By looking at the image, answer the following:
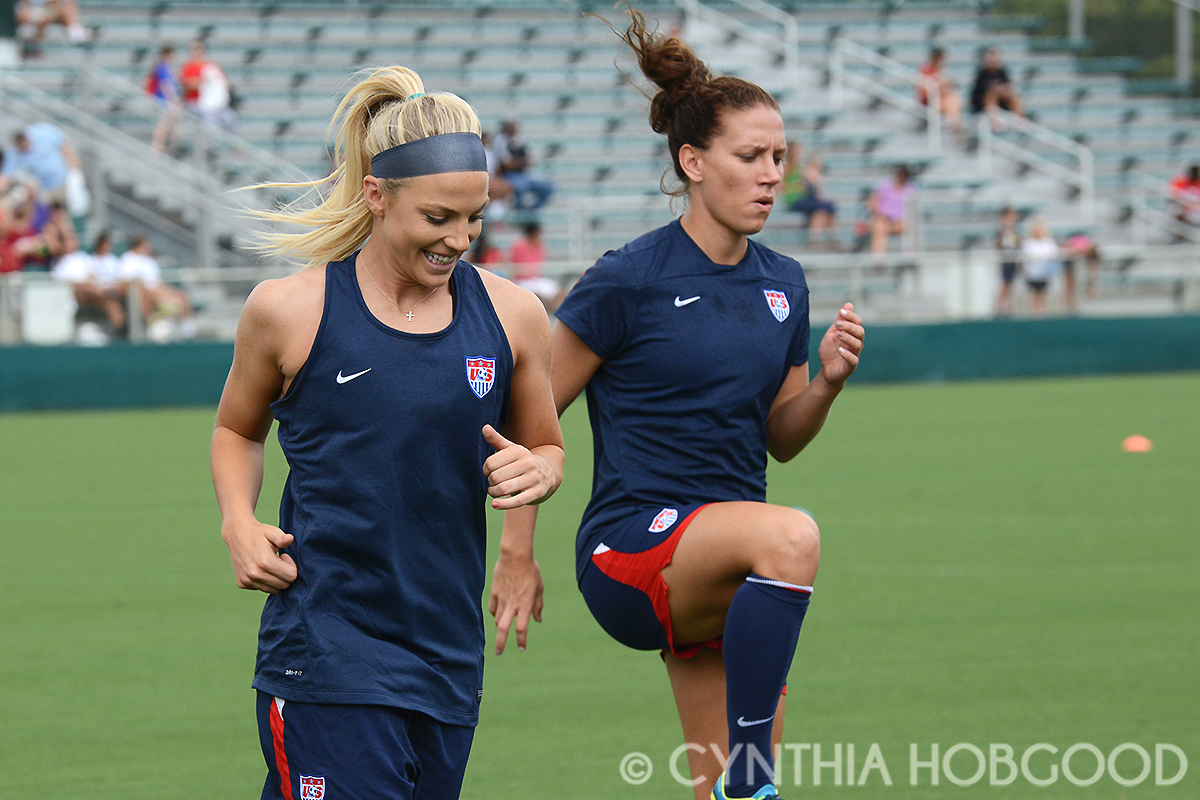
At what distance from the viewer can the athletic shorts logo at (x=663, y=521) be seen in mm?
3928

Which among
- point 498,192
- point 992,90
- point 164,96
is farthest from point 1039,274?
point 164,96

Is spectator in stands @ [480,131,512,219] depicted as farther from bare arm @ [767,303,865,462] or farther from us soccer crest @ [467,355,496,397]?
us soccer crest @ [467,355,496,397]

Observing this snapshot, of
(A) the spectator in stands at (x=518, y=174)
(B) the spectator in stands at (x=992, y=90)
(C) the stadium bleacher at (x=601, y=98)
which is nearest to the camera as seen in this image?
(A) the spectator in stands at (x=518, y=174)

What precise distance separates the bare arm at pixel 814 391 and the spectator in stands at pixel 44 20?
2062 cm

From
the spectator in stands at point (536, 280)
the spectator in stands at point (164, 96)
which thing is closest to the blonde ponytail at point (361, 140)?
the spectator in stands at point (536, 280)

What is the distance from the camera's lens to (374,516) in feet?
9.87

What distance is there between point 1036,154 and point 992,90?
1.42 meters

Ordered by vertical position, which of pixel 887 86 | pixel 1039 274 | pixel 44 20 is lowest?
pixel 1039 274

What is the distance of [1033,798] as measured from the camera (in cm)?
446

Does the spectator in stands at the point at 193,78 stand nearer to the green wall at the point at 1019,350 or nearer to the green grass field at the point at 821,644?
the green wall at the point at 1019,350

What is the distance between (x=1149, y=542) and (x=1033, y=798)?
4298 mm

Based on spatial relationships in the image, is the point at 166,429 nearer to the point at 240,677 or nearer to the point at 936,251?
the point at 240,677

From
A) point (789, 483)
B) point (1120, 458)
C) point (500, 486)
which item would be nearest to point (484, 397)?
point (500, 486)

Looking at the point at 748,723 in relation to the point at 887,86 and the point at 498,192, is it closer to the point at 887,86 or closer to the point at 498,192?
the point at 498,192
